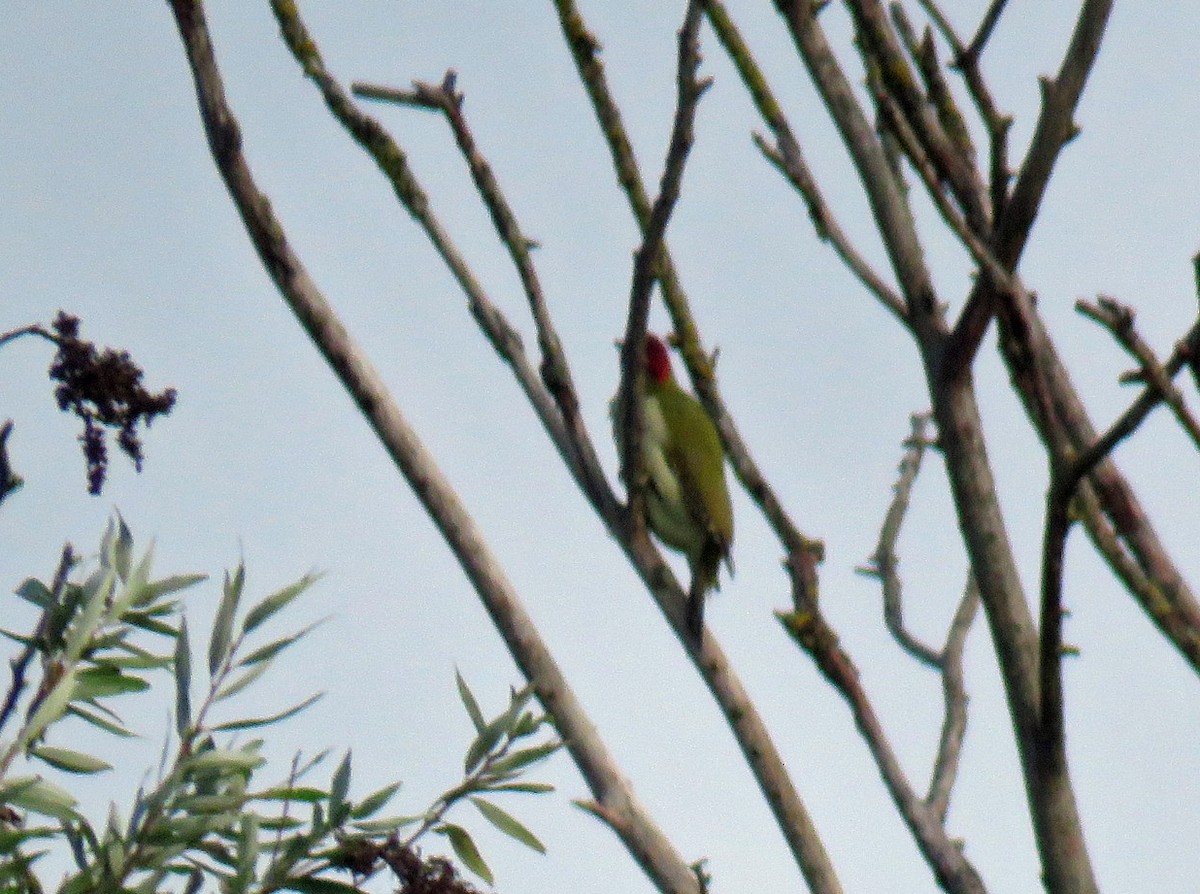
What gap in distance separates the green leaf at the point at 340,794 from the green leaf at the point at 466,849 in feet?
0.56

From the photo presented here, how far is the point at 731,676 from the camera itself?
3.12 meters

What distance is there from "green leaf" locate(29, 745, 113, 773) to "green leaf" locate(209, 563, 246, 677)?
0.73 feet

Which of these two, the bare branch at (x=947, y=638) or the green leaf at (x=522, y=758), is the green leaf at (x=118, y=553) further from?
the bare branch at (x=947, y=638)

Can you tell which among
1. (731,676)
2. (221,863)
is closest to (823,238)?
(731,676)

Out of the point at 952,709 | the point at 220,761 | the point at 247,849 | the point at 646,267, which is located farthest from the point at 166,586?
the point at 952,709

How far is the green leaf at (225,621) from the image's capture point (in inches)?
98.0

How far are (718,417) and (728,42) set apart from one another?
3.02 ft

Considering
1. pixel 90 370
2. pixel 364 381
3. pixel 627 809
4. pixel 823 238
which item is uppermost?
pixel 823 238

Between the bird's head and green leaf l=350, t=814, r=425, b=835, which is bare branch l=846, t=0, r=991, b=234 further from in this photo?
the bird's head

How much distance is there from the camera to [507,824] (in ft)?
8.68

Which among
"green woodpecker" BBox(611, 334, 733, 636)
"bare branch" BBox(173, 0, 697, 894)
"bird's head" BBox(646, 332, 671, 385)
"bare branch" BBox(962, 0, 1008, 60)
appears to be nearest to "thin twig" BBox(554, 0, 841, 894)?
"bare branch" BBox(173, 0, 697, 894)

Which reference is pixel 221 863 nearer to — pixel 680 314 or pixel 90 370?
pixel 90 370

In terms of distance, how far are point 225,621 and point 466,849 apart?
557mm

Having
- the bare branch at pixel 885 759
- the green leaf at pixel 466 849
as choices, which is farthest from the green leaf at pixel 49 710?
the bare branch at pixel 885 759
